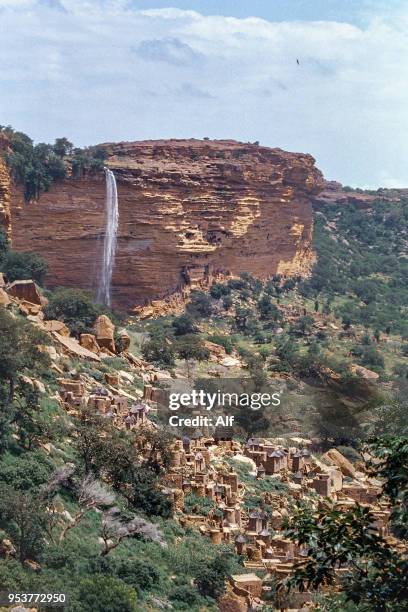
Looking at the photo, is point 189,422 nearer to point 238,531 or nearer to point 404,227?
point 238,531

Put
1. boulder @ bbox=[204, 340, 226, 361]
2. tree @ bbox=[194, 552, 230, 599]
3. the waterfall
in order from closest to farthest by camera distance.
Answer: tree @ bbox=[194, 552, 230, 599] → boulder @ bbox=[204, 340, 226, 361] → the waterfall

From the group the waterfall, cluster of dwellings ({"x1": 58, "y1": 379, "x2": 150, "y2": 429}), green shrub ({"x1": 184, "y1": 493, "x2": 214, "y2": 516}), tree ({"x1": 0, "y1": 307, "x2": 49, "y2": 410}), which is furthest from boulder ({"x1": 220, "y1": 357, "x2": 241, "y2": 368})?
green shrub ({"x1": 184, "y1": 493, "x2": 214, "y2": 516})

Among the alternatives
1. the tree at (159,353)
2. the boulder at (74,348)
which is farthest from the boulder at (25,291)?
the tree at (159,353)

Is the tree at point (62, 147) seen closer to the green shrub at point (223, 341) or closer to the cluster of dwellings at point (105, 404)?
the green shrub at point (223, 341)

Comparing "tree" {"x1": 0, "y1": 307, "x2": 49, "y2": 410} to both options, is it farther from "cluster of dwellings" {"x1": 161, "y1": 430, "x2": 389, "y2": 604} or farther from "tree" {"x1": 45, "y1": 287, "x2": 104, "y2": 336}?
"tree" {"x1": 45, "y1": 287, "x2": 104, "y2": 336}

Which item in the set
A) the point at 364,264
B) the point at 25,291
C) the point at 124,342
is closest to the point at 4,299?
the point at 25,291

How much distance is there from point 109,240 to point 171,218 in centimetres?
388

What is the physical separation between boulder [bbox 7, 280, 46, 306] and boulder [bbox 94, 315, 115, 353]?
2185 mm

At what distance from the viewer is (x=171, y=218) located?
184 feet

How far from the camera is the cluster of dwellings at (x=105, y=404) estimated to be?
86.4 ft

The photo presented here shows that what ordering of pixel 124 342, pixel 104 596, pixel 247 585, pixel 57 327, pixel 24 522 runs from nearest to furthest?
pixel 104 596 < pixel 24 522 < pixel 247 585 < pixel 57 327 < pixel 124 342

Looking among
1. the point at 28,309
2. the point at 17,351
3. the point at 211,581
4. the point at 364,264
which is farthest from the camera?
the point at 364,264

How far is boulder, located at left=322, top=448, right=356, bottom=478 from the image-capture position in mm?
30016

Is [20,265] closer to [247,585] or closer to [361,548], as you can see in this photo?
[247,585]
